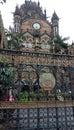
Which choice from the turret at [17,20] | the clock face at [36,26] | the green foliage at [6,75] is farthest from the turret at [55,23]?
the green foliage at [6,75]

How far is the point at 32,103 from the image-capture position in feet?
26.2

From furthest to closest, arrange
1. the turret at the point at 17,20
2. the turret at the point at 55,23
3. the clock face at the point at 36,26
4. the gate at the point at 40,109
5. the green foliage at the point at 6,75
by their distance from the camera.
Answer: the turret at the point at 55,23
the clock face at the point at 36,26
the turret at the point at 17,20
the green foliage at the point at 6,75
the gate at the point at 40,109

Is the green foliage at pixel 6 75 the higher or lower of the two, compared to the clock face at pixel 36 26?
lower

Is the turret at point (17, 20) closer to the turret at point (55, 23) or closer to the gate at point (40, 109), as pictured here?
the turret at point (55, 23)

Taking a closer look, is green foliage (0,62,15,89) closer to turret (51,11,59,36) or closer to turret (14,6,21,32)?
turret (14,6,21,32)

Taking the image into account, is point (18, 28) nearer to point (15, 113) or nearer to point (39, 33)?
point (39, 33)

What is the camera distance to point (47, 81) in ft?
27.2

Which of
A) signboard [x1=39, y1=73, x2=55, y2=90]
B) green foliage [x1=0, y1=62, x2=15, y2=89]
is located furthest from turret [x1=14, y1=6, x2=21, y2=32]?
signboard [x1=39, y1=73, x2=55, y2=90]

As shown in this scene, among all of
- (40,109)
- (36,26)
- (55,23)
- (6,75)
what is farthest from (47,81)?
(55,23)

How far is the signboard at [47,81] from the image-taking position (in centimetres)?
824

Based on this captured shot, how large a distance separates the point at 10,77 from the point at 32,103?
1.38 meters

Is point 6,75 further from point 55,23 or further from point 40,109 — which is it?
point 55,23

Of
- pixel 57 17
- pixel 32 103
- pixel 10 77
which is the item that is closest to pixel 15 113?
pixel 32 103

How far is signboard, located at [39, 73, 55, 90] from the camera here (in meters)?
8.24
